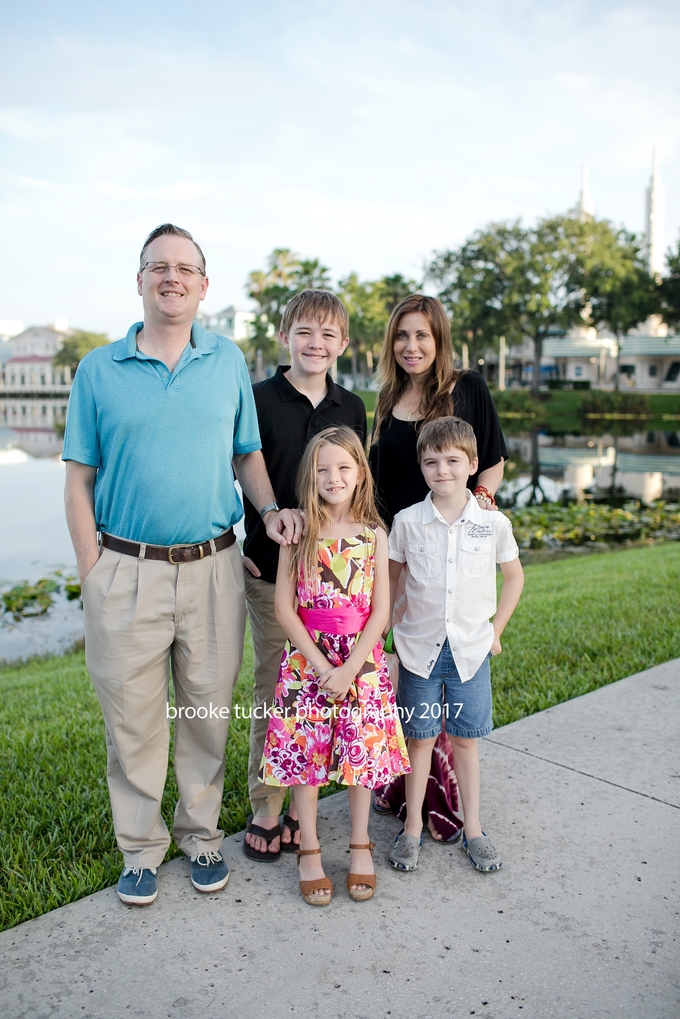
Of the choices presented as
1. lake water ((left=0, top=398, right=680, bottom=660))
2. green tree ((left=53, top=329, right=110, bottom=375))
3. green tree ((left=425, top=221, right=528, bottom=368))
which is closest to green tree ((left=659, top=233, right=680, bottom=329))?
green tree ((left=425, top=221, right=528, bottom=368))

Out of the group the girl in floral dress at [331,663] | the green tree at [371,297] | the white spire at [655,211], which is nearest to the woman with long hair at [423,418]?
the girl in floral dress at [331,663]

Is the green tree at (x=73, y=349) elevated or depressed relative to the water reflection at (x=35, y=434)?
elevated

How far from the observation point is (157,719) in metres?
2.78

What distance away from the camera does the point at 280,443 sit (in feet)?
10.0

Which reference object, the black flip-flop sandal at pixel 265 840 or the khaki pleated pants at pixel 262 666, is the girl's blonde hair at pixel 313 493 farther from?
the black flip-flop sandal at pixel 265 840

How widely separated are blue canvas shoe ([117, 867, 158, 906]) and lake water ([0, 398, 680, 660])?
18.0ft

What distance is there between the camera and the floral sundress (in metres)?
2.72

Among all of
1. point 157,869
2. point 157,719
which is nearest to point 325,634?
point 157,719

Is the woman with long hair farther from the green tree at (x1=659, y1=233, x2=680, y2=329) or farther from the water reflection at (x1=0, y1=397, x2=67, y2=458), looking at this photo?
the green tree at (x1=659, y1=233, x2=680, y2=329)

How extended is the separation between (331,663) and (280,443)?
2.96ft

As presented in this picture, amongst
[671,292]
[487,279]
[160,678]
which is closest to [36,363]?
[487,279]

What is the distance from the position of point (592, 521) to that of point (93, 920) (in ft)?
37.4

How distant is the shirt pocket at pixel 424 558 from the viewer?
114 inches

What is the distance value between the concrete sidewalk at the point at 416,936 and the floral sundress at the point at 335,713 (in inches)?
16.7
